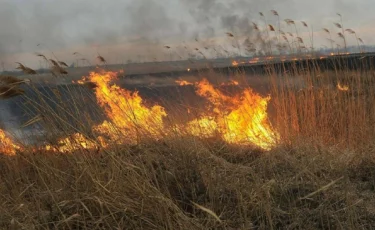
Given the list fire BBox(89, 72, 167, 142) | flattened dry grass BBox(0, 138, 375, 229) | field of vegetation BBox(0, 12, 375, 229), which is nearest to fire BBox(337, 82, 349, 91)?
field of vegetation BBox(0, 12, 375, 229)

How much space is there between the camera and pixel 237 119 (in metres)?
7.85

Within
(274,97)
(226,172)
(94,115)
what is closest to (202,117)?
(274,97)

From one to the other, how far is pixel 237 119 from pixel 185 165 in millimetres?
3923

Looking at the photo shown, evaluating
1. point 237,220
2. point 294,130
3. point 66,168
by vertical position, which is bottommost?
point 294,130

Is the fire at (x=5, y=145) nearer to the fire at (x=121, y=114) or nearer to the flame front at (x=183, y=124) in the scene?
Answer: the flame front at (x=183, y=124)

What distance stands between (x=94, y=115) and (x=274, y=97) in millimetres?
3776

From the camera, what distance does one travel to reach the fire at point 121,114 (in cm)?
502

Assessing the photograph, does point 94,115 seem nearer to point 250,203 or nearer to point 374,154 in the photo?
point 250,203

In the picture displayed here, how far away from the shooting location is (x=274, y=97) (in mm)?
7668

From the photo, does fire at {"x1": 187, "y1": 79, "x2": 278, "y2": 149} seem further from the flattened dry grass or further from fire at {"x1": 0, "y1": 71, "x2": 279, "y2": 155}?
the flattened dry grass

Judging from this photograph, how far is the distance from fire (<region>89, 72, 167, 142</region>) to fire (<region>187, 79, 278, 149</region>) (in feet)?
2.40

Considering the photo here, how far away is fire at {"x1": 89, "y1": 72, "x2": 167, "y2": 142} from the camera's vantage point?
502cm

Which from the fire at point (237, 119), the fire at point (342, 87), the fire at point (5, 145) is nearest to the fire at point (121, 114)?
the fire at point (237, 119)

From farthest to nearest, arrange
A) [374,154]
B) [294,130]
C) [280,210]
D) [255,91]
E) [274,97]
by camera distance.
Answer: [255,91]
[274,97]
[294,130]
[374,154]
[280,210]
